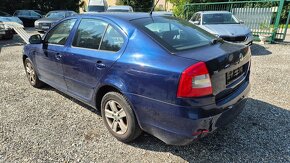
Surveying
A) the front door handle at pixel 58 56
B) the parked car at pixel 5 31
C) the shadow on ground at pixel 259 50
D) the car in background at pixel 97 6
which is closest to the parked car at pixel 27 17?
the car in background at pixel 97 6

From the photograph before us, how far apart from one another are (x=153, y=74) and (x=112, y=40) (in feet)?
2.94

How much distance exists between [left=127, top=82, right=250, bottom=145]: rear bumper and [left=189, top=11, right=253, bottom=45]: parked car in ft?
17.8

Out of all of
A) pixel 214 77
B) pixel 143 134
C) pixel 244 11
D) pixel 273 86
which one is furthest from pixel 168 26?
pixel 244 11

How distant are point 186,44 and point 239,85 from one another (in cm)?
82

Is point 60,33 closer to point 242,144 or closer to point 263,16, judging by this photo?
point 242,144

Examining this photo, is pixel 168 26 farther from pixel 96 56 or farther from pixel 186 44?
pixel 96 56

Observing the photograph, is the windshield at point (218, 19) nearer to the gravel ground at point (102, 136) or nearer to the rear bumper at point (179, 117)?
the gravel ground at point (102, 136)

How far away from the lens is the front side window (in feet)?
12.3

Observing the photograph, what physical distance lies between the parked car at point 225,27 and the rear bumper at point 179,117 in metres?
5.43

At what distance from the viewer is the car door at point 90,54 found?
2.92m

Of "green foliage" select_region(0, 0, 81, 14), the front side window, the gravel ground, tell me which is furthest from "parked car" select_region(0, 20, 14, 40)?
"green foliage" select_region(0, 0, 81, 14)

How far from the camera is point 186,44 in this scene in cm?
279

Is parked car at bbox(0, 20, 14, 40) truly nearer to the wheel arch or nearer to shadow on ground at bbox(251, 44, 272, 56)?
the wheel arch

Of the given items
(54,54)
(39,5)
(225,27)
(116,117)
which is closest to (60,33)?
(54,54)
